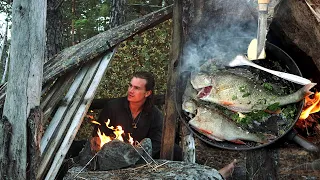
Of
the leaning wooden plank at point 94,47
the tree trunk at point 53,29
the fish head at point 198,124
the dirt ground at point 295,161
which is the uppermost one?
the tree trunk at point 53,29

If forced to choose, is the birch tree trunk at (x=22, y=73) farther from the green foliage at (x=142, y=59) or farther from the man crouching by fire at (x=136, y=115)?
the green foliage at (x=142, y=59)

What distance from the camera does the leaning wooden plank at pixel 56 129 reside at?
4.21 metres

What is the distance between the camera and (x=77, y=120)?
14.6 ft

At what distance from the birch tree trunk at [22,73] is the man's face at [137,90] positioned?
218 centimetres

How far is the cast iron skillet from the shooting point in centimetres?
441

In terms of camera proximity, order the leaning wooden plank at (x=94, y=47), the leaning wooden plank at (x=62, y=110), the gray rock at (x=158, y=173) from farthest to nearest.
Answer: the leaning wooden plank at (x=94, y=47), the leaning wooden plank at (x=62, y=110), the gray rock at (x=158, y=173)

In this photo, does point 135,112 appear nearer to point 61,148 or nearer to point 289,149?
point 61,148

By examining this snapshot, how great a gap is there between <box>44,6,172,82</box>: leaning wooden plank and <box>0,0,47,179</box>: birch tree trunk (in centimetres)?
72

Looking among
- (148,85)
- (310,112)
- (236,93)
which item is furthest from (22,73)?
(310,112)

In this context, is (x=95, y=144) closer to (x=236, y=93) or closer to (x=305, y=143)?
(x=236, y=93)

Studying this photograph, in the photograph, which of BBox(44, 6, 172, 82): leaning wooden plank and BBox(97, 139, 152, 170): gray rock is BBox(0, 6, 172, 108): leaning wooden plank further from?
BBox(97, 139, 152, 170): gray rock

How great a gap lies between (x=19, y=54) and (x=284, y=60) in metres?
2.85

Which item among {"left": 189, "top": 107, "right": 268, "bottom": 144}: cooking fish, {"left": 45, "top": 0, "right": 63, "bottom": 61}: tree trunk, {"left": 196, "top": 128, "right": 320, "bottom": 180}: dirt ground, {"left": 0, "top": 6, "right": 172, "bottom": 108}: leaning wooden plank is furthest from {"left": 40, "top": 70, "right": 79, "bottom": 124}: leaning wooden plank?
{"left": 45, "top": 0, "right": 63, "bottom": 61}: tree trunk

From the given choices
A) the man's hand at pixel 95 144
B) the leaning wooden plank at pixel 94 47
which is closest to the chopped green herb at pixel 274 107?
the leaning wooden plank at pixel 94 47
